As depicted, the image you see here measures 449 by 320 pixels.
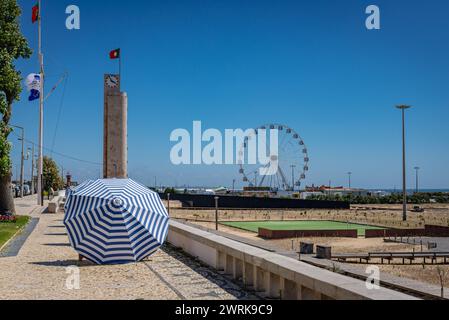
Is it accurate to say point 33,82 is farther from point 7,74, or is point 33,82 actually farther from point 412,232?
point 412,232

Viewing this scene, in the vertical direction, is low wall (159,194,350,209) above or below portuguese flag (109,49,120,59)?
below

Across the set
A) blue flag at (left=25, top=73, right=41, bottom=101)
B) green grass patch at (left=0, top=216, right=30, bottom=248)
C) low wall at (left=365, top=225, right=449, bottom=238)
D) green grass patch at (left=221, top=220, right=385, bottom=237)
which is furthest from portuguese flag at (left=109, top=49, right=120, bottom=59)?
low wall at (left=365, top=225, right=449, bottom=238)

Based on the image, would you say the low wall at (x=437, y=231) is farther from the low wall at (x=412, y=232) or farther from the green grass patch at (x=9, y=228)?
the green grass patch at (x=9, y=228)

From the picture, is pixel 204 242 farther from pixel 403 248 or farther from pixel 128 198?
pixel 403 248

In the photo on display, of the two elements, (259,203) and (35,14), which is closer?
(35,14)

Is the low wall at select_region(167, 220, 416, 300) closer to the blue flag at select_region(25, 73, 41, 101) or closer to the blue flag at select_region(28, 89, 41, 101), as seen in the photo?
the blue flag at select_region(25, 73, 41, 101)

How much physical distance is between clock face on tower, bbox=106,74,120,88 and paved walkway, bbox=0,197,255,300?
21.9m

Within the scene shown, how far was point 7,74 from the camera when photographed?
85.8ft

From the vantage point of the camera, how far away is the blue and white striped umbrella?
41.1ft

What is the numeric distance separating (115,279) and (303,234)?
78.3ft

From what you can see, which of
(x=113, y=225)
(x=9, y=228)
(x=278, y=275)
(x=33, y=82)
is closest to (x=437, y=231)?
(x=9, y=228)
